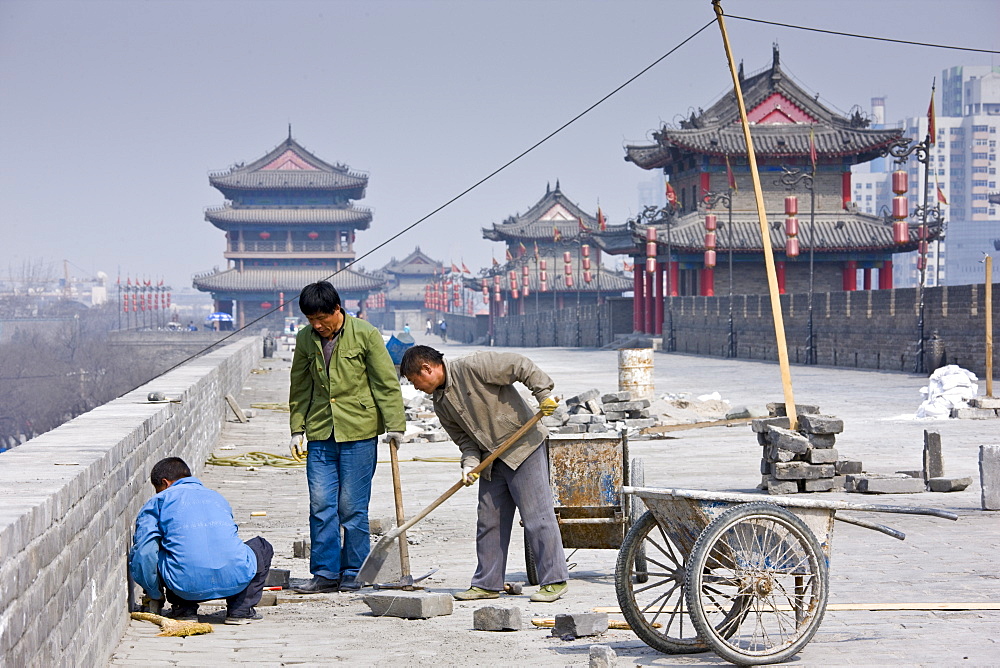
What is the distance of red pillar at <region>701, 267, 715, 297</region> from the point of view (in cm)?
4609

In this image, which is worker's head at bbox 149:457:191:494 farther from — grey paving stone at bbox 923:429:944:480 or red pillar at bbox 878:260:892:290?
red pillar at bbox 878:260:892:290

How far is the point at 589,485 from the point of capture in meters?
6.86

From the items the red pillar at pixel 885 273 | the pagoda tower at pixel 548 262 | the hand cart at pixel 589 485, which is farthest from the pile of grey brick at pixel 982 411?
the pagoda tower at pixel 548 262

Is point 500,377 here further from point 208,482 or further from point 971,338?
point 971,338

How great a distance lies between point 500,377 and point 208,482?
639cm

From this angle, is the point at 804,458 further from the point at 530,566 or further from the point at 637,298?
the point at 637,298

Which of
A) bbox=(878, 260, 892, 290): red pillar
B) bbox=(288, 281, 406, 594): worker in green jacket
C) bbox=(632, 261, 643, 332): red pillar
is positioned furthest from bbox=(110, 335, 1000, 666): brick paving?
bbox=(632, 261, 643, 332): red pillar

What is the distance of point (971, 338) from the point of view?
79.3ft

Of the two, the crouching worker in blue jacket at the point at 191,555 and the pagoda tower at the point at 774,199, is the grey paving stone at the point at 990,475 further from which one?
the pagoda tower at the point at 774,199

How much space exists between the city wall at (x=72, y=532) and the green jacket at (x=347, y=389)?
2.91 feet

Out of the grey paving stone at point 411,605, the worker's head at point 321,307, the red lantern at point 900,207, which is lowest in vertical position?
the grey paving stone at point 411,605

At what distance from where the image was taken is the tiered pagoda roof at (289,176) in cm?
8638

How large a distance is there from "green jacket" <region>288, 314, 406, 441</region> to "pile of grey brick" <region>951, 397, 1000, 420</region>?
10.8m

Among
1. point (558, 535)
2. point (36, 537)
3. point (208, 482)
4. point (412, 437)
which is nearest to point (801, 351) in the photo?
point (412, 437)
